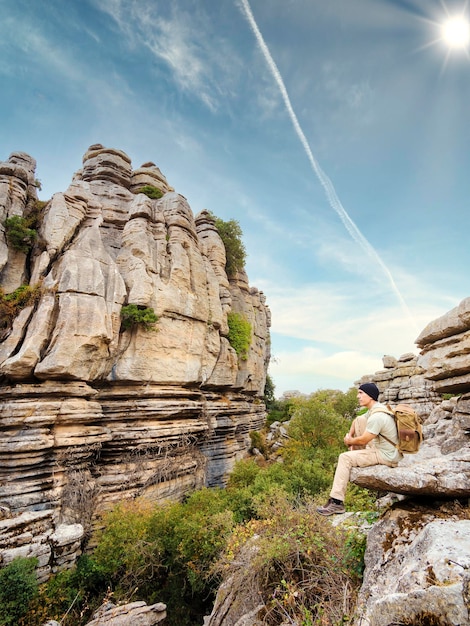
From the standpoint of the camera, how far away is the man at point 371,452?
13.2 feet

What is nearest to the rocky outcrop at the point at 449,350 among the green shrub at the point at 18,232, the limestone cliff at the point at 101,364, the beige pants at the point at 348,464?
the beige pants at the point at 348,464

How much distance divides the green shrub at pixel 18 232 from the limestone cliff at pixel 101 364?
0.26m

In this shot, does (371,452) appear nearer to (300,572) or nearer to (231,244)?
(300,572)

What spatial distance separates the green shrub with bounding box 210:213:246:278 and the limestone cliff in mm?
6210

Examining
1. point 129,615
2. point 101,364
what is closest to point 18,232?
point 101,364

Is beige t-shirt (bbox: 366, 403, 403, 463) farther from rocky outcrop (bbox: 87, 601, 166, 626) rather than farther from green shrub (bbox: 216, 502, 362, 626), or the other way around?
rocky outcrop (bbox: 87, 601, 166, 626)

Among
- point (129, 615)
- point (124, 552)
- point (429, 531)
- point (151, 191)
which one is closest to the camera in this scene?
point (429, 531)

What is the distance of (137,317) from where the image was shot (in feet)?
49.3

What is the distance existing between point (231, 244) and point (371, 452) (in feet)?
82.3

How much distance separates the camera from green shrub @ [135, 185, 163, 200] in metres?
21.9

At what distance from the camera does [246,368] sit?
25031mm

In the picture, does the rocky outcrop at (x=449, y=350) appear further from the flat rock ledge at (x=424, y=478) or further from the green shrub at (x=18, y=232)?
the green shrub at (x=18, y=232)

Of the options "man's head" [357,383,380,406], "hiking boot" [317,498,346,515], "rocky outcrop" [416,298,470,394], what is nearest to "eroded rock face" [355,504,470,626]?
"hiking boot" [317,498,346,515]

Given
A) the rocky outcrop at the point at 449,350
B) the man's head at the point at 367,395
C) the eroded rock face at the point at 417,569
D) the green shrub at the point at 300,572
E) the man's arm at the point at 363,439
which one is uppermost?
the rocky outcrop at the point at 449,350
